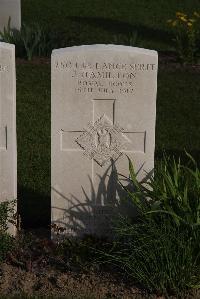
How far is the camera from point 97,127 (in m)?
5.73

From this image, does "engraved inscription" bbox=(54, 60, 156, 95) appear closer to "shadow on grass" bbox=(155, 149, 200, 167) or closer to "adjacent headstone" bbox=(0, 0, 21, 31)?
"shadow on grass" bbox=(155, 149, 200, 167)

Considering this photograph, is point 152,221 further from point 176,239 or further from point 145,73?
point 145,73

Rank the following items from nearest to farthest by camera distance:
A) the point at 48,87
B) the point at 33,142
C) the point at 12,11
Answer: the point at 33,142 → the point at 48,87 → the point at 12,11

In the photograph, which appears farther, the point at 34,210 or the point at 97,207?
the point at 34,210

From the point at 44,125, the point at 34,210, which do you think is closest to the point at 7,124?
the point at 34,210

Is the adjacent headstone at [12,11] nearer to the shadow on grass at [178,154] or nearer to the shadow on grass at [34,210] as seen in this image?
the shadow on grass at [178,154]

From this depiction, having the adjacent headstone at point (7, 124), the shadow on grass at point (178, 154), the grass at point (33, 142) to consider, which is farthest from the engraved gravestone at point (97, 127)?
the shadow on grass at point (178, 154)

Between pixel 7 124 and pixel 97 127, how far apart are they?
2.33 ft

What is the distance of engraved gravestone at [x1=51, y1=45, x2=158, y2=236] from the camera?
5.55 meters

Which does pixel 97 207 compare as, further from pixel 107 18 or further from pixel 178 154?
pixel 107 18

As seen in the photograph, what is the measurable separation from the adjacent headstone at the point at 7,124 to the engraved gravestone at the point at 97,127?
0.32 meters

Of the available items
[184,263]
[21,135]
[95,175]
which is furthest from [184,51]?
[184,263]

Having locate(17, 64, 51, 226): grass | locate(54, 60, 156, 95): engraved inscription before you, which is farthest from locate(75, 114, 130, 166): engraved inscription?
locate(17, 64, 51, 226): grass

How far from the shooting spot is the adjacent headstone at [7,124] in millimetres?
5574
